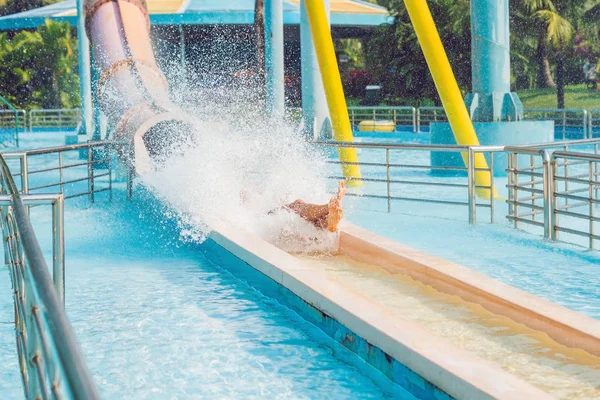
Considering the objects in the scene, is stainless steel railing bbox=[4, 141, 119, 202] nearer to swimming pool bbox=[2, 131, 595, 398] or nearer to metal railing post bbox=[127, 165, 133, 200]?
metal railing post bbox=[127, 165, 133, 200]

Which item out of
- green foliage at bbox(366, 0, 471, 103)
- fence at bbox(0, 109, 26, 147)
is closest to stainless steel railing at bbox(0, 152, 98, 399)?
fence at bbox(0, 109, 26, 147)

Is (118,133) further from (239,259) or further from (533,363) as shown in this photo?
(533,363)

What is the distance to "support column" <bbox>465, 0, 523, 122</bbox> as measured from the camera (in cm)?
1412

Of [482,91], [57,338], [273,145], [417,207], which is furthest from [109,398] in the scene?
[482,91]

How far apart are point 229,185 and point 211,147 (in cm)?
224

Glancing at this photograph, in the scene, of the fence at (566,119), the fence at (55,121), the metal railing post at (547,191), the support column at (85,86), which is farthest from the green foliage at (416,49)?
the metal railing post at (547,191)

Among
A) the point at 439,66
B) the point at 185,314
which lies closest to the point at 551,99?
the point at 439,66

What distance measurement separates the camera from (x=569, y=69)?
38.4 meters

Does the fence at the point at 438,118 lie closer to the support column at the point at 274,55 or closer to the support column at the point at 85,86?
the support column at the point at 274,55

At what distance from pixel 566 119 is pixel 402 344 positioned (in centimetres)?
2241

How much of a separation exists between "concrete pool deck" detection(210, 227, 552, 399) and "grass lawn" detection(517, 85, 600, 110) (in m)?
31.1

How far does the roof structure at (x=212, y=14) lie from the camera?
28.3 metres

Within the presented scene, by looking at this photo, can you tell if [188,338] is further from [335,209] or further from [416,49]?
[416,49]

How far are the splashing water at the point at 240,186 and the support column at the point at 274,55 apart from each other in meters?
5.10
